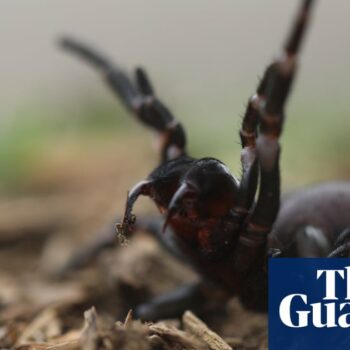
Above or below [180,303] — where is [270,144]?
above

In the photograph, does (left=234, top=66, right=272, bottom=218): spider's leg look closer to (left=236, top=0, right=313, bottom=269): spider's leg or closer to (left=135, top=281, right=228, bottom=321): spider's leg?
(left=236, top=0, right=313, bottom=269): spider's leg

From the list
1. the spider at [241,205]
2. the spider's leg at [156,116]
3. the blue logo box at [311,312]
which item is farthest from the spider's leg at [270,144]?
the spider's leg at [156,116]

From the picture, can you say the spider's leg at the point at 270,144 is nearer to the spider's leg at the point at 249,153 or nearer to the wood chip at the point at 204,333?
the spider's leg at the point at 249,153

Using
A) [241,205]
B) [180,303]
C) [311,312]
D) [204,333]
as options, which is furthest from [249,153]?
[180,303]

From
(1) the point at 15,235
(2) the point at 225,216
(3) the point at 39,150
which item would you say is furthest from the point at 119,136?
(2) the point at 225,216

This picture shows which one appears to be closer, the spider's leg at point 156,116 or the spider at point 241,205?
the spider at point 241,205

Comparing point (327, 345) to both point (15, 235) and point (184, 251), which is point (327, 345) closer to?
point (184, 251)

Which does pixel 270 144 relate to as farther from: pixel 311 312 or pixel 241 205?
pixel 311 312
